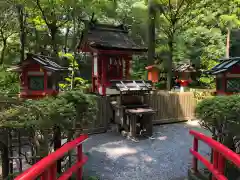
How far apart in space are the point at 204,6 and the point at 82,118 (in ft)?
43.2

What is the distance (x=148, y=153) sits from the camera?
663 cm

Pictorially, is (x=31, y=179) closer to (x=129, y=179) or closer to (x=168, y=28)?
(x=129, y=179)

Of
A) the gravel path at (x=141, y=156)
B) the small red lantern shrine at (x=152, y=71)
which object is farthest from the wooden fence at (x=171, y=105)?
the small red lantern shrine at (x=152, y=71)

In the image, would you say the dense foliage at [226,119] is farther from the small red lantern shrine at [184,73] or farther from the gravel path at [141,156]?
the small red lantern shrine at [184,73]

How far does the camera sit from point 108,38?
36.9ft

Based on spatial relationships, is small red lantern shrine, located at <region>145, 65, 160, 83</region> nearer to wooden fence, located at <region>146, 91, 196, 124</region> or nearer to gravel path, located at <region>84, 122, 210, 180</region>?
wooden fence, located at <region>146, 91, 196, 124</region>

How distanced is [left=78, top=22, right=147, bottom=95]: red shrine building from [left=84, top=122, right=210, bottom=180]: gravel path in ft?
10.7

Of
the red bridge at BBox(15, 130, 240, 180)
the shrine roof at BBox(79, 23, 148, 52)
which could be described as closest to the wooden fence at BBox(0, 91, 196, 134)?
the shrine roof at BBox(79, 23, 148, 52)

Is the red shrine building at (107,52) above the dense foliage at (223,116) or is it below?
above

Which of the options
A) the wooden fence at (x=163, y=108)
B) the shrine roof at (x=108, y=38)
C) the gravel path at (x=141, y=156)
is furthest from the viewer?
the shrine roof at (x=108, y=38)

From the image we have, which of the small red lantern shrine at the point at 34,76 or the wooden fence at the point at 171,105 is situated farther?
the wooden fence at the point at 171,105

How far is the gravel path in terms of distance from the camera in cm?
522

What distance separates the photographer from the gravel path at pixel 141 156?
17.1 ft

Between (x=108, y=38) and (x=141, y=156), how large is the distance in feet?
22.9
